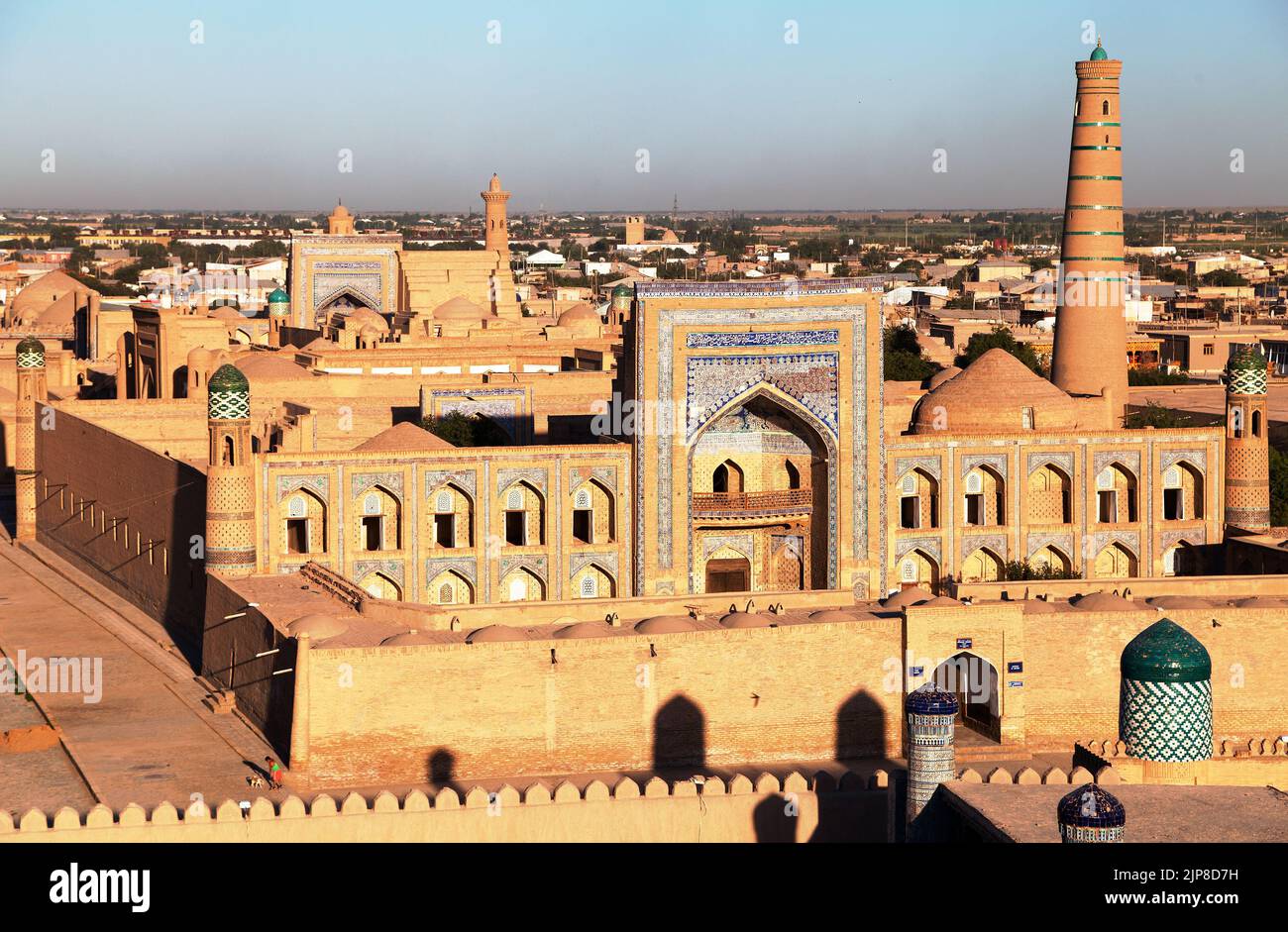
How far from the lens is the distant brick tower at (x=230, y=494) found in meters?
29.6

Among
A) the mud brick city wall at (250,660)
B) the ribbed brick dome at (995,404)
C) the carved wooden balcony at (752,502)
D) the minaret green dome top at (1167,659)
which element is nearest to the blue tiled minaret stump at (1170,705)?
the minaret green dome top at (1167,659)

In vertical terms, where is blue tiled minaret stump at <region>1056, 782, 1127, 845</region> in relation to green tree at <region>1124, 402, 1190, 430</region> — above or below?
below

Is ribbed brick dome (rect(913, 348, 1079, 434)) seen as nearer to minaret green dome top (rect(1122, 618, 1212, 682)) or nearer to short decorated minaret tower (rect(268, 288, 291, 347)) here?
minaret green dome top (rect(1122, 618, 1212, 682))

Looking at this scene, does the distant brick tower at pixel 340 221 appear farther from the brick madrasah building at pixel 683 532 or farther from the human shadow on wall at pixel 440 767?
the human shadow on wall at pixel 440 767

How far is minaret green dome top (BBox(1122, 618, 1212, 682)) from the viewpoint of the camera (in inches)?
655

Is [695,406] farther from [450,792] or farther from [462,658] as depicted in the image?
[450,792]

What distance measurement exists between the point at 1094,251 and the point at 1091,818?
27777mm

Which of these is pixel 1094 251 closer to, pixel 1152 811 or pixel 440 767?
pixel 440 767

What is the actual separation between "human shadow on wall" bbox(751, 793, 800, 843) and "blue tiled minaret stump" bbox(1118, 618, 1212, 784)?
3131 millimetres

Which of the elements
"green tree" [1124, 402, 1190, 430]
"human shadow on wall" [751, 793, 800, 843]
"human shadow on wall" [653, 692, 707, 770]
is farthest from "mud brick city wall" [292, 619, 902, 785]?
"green tree" [1124, 402, 1190, 430]

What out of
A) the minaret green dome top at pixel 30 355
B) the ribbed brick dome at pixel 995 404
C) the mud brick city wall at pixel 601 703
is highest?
the minaret green dome top at pixel 30 355

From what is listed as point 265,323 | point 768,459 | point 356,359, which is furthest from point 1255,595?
point 265,323

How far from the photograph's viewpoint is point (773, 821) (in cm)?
1877

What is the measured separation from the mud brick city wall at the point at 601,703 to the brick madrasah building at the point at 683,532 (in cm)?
3
